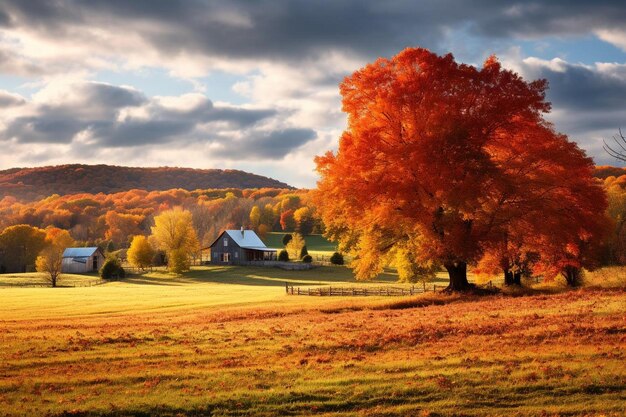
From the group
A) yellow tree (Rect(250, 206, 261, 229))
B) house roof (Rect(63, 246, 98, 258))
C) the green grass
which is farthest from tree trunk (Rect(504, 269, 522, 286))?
yellow tree (Rect(250, 206, 261, 229))

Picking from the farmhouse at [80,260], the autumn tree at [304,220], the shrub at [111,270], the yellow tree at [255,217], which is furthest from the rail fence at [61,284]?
the yellow tree at [255,217]

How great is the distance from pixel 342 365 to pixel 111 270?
77.7 m

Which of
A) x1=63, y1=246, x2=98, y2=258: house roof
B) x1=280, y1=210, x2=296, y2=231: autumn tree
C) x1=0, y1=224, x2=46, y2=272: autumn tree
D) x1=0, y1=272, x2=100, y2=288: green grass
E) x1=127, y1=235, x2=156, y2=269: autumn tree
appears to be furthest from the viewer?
x1=280, y1=210, x2=296, y2=231: autumn tree

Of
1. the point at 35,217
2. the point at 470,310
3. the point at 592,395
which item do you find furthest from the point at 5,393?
the point at 35,217

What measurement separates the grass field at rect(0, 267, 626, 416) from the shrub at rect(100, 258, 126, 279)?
61.6 meters

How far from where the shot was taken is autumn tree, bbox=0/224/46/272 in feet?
379

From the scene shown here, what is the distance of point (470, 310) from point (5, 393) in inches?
732

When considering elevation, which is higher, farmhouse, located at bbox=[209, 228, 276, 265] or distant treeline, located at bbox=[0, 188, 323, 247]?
distant treeline, located at bbox=[0, 188, 323, 247]

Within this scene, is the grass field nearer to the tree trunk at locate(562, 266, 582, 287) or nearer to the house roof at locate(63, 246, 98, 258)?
the tree trunk at locate(562, 266, 582, 287)

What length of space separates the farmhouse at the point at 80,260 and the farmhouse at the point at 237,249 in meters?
21.0

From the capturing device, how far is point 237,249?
102m

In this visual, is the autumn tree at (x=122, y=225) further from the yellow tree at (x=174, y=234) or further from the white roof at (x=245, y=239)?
the white roof at (x=245, y=239)

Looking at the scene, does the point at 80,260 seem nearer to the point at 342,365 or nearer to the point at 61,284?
the point at 61,284

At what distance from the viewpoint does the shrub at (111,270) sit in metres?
87.4
